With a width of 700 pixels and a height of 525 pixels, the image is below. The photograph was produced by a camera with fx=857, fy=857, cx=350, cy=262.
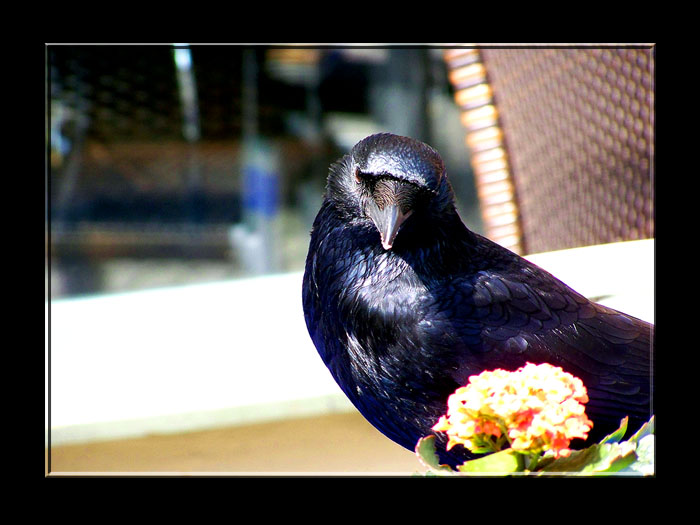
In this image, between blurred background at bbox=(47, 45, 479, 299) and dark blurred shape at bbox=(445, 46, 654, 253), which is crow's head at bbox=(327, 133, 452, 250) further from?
blurred background at bbox=(47, 45, 479, 299)

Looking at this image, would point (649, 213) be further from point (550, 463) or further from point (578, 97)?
point (550, 463)

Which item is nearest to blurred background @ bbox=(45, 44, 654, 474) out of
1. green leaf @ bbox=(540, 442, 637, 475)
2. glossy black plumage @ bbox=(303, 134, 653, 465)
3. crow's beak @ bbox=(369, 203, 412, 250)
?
glossy black plumage @ bbox=(303, 134, 653, 465)

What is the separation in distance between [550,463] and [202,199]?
5295mm

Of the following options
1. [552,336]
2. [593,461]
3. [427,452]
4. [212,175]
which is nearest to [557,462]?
[593,461]

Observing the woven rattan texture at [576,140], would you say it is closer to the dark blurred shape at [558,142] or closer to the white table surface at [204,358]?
the dark blurred shape at [558,142]

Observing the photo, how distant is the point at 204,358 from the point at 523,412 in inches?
53.4

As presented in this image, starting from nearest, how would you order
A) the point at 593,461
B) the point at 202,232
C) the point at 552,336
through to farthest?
1. the point at 593,461
2. the point at 552,336
3. the point at 202,232

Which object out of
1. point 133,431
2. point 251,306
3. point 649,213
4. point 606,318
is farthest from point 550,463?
point 251,306

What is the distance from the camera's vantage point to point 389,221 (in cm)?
127

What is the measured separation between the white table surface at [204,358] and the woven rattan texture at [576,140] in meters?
0.31

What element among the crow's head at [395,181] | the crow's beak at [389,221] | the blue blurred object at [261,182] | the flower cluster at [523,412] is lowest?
the flower cluster at [523,412]

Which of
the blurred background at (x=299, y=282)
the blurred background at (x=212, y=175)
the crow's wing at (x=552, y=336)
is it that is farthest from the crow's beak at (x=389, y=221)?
the blurred background at (x=212, y=175)

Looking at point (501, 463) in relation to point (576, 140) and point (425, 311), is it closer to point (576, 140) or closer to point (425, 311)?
point (425, 311)

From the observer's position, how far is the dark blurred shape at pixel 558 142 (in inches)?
79.5
